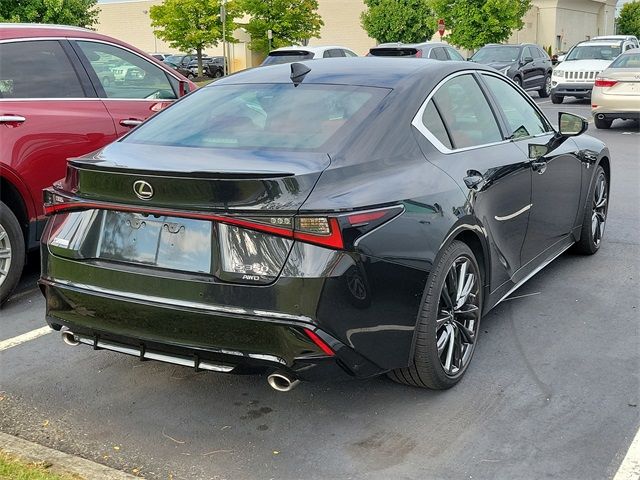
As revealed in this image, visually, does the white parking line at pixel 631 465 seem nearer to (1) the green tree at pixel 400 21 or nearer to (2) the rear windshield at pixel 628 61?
(2) the rear windshield at pixel 628 61

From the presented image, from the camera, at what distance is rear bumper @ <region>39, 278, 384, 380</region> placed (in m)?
3.20

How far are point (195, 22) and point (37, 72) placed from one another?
40755 mm

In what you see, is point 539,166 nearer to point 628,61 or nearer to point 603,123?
point 603,123

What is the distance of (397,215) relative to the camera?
3.47 meters

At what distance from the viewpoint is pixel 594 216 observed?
6.28 metres

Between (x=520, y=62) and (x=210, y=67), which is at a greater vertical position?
(x=210, y=67)

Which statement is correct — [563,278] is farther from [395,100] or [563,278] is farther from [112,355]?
[112,355]

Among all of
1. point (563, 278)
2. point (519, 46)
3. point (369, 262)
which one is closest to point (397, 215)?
point (369, 262)

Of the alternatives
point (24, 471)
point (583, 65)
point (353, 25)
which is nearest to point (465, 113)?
point (24, 471)

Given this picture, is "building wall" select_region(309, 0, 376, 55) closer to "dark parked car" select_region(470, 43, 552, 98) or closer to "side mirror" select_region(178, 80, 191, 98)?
"dark parked car" select_region(470, 43, 552, 98)

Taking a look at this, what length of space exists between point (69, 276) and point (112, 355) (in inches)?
42.2

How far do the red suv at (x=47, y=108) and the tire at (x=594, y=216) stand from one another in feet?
11.1

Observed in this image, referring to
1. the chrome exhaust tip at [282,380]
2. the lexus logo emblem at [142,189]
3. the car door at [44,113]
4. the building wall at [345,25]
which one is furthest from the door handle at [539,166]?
the building wall at [345,25]

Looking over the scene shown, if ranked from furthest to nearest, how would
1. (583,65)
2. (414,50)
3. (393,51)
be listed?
(583,65)
(414,50)
(393,51)
